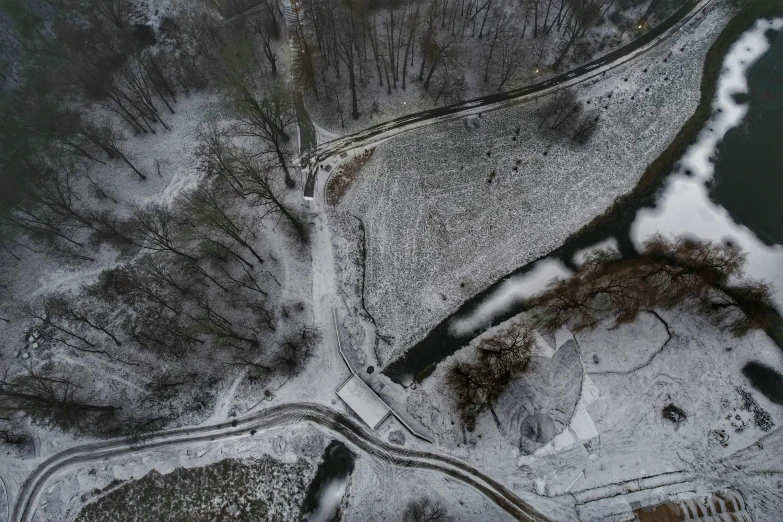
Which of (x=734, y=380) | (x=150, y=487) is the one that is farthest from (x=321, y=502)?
(x=734, y=380)

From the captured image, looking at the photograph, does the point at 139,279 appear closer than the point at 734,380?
No

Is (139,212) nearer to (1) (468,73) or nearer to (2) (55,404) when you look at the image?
(2) (55,404)

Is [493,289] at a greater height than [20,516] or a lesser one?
greater

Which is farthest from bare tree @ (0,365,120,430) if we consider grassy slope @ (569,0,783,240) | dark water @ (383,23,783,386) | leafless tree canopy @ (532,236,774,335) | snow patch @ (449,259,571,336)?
grassy slope @ (569,0,783,240)

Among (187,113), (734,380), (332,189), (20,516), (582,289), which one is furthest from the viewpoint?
(187,113)

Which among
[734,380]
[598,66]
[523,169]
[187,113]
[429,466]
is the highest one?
[187,113]

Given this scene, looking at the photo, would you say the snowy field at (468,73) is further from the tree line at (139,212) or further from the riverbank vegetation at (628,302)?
the riverbank vegetation at (628,302)

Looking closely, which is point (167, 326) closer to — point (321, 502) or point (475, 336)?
point (321, 502)
